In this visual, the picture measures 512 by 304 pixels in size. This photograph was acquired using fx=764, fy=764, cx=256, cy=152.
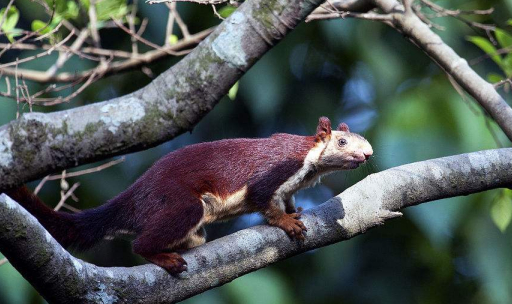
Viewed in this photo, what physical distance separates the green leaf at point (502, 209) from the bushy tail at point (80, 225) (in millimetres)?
1940

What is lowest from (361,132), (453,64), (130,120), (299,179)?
(361,132)

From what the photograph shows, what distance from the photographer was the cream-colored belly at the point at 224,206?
3.48 m

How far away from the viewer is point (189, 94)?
188 centimetres

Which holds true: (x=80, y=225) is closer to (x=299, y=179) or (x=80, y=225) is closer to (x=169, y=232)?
(x=169, y=232)

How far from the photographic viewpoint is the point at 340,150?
3.76 metres

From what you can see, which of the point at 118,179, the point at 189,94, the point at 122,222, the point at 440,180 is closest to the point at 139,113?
the point at 189,94

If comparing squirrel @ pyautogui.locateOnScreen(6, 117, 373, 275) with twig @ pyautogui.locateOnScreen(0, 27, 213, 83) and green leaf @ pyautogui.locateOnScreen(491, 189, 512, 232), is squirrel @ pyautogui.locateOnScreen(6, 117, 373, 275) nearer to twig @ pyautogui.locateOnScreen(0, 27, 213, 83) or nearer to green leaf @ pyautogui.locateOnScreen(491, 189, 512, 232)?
green leaf @ pyautogui.locateOnScreen(491, 189, 512, 232)

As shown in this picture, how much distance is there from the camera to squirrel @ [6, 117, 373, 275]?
3.28 meters

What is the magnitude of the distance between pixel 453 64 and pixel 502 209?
0.79 m

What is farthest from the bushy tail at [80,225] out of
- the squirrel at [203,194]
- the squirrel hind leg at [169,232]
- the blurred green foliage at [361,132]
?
the blurred green foliage at [361,132]

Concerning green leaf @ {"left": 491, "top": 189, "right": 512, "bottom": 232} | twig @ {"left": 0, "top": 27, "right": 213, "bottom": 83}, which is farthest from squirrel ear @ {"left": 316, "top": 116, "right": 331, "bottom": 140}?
twig @ {"left": 0, "top": 27, "right": 213, "bottom": 83}

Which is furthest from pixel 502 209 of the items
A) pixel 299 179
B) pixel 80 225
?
pixel 80 225

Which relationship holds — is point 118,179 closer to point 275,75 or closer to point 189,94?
point 275,75

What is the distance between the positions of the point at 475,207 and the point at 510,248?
76 cm
